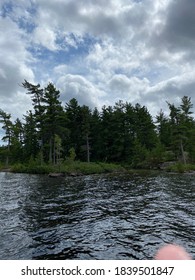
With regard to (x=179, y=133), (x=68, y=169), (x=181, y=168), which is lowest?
(x=181, y=168)

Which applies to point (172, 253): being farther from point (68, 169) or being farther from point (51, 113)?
point (51, 113)

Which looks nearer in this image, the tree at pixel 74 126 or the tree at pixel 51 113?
the tree at pixel 51 113

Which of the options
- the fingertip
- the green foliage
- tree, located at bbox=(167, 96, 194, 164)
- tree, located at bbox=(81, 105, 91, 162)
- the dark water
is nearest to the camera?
the fingertip

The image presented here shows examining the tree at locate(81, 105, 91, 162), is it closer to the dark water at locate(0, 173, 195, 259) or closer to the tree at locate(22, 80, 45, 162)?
the tree at locate(22, 80, 45, 162)

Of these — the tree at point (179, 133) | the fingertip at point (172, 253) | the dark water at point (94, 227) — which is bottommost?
the fingertip at point (172, 253)

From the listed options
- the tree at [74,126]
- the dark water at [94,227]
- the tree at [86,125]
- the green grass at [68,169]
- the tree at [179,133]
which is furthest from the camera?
the tree at [74,126]

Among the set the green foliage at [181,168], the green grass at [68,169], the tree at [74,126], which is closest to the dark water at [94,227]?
the green grass at [68,169]

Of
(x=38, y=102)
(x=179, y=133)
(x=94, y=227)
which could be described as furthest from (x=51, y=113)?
(x=94, y=227)

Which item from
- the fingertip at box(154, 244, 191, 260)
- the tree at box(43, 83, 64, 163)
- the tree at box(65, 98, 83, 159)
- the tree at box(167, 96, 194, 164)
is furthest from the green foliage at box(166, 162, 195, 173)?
the fingertip at box(154, 244, 191, 260)

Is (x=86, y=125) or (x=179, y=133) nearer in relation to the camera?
(x=179, y=133)

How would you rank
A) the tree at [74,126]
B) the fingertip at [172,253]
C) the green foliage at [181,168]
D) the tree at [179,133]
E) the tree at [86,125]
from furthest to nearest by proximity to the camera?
the tree at [74,126] < the tree at [86,125] < the tree at [179,133] < the green foliage at [181,168] < the fingertip at [172,253]

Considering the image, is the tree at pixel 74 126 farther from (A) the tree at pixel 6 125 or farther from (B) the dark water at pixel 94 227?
(B) the dark water at pixel 94 227
